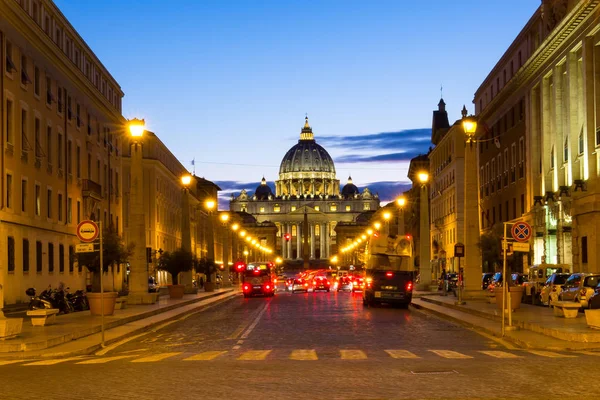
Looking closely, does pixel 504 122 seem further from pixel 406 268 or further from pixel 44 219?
pixel 44 219

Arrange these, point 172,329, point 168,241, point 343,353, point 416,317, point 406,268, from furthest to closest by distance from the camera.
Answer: point 168,241, point 406,268, point 416,317, point 172,329, point 343,353

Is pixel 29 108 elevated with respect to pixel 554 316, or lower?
elevated

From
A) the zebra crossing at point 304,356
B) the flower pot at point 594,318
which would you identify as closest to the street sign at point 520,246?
Result: the flower pot at point 594,318

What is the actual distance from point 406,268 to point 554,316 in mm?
22558

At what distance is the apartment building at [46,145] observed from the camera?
45.2 m

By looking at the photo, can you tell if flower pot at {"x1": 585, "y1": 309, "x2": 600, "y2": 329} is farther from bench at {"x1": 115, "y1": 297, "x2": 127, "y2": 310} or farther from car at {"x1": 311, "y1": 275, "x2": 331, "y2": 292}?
car at {"x1": 311, "y1": 275, "x2": 331, "y2": 292}

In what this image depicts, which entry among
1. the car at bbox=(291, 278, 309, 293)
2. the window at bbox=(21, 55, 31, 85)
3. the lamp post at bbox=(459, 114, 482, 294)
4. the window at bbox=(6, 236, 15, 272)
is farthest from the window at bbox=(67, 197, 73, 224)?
the car at bbox=(291, 278, 309, 293)

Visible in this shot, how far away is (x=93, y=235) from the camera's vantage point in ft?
86.9

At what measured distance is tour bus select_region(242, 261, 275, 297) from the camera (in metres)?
70.6

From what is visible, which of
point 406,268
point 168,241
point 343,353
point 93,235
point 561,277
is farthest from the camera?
point 168,241

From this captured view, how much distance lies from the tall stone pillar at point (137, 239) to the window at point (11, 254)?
5047 mm

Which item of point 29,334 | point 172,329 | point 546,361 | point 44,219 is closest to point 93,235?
point 29,334

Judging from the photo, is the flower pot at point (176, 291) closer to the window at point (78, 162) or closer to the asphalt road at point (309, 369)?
the window at point (78, 162)

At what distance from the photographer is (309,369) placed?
Answer: 17.9 m
